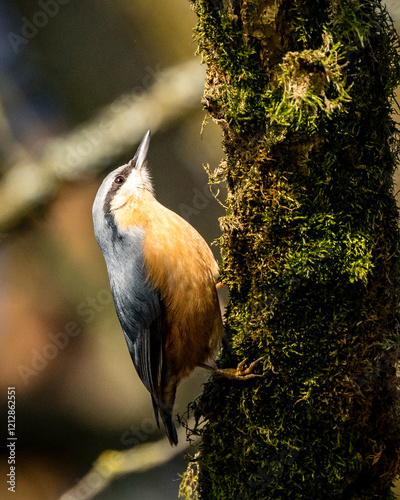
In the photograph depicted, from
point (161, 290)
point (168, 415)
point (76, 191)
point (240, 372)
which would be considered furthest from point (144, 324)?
point (76, 191)

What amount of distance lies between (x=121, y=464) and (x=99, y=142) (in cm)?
251

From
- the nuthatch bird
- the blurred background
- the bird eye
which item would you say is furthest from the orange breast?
the blurred background

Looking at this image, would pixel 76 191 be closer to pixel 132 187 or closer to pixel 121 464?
pixel 132 187

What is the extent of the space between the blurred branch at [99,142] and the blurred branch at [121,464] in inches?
79.1

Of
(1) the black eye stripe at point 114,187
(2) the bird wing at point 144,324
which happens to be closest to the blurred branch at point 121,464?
(2) the bird wing at point 144,324

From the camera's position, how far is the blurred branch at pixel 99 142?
3.62 metres

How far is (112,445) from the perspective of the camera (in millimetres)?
3859

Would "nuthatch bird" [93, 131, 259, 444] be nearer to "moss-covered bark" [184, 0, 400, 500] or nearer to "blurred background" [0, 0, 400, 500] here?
"moss-covered bark" [184, 0, 400, 500]

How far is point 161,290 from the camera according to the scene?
2125 millimetres

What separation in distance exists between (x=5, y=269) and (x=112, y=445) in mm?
1692

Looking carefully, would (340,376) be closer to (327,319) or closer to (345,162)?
(327,319)

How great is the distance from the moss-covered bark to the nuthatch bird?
15.8 inches

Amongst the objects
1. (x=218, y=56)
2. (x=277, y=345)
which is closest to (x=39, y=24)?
(x=218, y=56)

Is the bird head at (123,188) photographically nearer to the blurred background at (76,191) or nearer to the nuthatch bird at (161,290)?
the nuthatch bird at (161,290)
